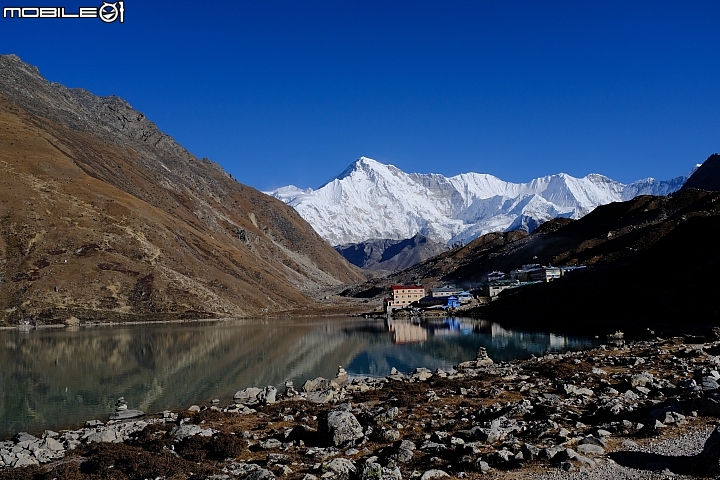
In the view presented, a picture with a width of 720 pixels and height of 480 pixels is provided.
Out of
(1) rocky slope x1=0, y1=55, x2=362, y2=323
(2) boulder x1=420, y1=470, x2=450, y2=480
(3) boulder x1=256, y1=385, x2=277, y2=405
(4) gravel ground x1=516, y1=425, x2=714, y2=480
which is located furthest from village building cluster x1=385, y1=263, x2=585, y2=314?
(2) boulder x1=420, y1=470, x2=450, y2=480

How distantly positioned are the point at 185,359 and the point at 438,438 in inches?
2130

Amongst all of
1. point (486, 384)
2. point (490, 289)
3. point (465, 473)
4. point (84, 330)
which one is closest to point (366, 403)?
point (486, 384)

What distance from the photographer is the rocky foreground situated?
1734 centimetres

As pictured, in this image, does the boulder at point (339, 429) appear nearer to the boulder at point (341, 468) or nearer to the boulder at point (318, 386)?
the boulder at point (341, 468)

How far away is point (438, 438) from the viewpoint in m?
21.9

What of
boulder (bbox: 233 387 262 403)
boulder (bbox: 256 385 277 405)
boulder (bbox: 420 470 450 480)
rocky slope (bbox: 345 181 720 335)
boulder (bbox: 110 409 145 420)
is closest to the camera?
boulder (bbox: 420 470 450 480)

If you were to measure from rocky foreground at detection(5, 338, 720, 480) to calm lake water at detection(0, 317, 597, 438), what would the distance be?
1119 cm

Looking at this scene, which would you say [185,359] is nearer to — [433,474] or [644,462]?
[433,474]

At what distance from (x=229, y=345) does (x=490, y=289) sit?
9974cm

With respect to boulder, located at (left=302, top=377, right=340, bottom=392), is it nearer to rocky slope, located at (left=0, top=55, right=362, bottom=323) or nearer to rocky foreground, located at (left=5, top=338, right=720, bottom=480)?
rocky foreground, located at (left=5, top=338, right=720, bottom=480)

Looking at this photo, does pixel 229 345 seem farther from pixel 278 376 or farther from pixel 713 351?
pixel 713 351

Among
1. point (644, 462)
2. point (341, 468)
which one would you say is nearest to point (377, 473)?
point (341, 468)

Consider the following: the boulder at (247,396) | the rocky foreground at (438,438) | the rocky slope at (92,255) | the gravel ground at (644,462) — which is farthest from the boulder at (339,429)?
the rocky slope at (92,255)

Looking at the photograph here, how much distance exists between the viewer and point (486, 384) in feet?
125
